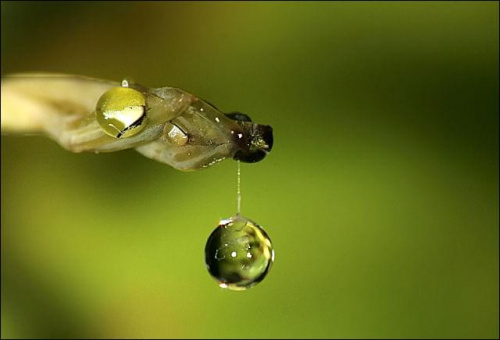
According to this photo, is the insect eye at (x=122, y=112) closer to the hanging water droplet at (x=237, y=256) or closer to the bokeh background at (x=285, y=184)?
the hanging water droplet at (x=237, y=256)

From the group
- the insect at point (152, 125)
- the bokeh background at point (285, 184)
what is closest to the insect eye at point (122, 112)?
the insect at point (152, 125)

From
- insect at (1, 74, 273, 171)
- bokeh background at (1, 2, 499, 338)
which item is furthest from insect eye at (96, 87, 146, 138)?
bokeh background at (1, 2, 499, 338)

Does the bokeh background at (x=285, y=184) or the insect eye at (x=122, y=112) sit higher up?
the bokeh background at (x=285, y=184)

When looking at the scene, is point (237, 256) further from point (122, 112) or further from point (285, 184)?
point (285, 184)

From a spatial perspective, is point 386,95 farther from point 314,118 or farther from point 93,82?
point 93,82

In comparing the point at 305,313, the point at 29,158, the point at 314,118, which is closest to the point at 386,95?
the point at 314,118

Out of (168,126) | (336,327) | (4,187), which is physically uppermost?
(4,187)
